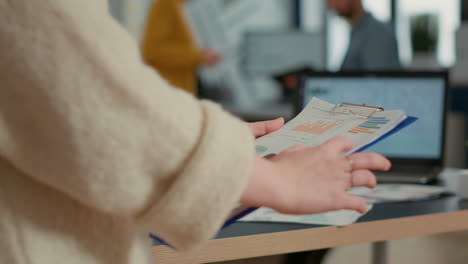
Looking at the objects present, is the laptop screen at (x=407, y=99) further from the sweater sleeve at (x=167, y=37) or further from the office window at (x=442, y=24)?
the office window at (x=442, y=24)

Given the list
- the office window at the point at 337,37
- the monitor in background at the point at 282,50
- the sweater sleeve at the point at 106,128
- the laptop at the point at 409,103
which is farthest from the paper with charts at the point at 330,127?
the office window at the point at 337,37

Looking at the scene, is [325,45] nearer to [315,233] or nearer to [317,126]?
[315,233]

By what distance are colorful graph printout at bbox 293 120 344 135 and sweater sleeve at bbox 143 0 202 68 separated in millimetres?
3474

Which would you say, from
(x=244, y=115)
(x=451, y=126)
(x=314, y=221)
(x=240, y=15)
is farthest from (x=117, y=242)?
(x=240, y=15)

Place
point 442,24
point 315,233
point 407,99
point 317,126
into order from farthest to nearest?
point 442,24, point 407,99, point 315,233, point 317,126

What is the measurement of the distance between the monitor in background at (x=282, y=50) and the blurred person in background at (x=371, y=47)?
5.15ft

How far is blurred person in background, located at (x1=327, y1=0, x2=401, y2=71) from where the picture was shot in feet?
9.83

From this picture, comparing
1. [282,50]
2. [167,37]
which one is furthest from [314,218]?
[282,50]

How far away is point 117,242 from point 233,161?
0.15 metres

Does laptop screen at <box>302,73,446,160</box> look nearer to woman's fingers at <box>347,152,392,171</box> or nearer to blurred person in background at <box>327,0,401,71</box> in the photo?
woman's fingers at <box>347,152,392,171</box>

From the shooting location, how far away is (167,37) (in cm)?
421

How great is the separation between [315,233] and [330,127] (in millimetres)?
387

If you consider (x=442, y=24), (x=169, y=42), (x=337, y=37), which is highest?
(x=337, y=37)

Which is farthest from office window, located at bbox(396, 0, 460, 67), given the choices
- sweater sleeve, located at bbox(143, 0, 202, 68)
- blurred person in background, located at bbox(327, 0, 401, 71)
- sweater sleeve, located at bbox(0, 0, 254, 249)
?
sweater sleeve, located at bbox(0, 0, 254, 249)
